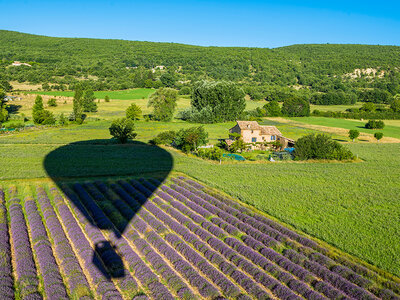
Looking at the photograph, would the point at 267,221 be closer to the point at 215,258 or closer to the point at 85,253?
the point at 215,258

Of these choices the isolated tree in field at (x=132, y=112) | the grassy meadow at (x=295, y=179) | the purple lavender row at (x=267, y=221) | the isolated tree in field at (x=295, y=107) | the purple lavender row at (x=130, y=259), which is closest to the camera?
the purple lavender row at (x=130, y=259)

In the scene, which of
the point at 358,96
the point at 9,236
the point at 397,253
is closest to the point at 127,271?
the point at 9,236

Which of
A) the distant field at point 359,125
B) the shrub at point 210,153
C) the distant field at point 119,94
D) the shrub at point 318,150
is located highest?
the shrub at point 318,150

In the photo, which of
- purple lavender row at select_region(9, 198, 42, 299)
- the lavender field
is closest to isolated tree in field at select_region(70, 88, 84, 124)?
the lavender field

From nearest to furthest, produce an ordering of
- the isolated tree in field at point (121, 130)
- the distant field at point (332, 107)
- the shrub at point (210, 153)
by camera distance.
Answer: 1. the shrub at point (210, 153)
2. the isolated tree in field at point (121, 130)
3. the distant field at point (332, 107)

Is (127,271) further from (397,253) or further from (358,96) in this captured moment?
(358,96)

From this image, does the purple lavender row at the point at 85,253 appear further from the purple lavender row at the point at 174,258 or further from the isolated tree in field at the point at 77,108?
the isolated tree in field at the point at 77,108

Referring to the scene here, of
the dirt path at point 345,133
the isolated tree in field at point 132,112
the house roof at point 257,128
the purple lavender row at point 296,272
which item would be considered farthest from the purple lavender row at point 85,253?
the dirt path at point 345,133
